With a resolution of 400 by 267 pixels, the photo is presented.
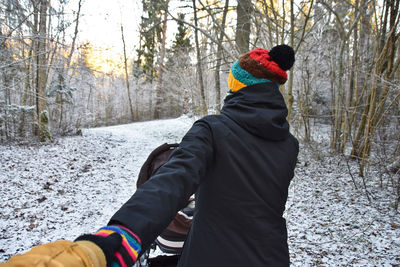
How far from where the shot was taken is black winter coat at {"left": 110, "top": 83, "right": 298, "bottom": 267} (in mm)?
1107

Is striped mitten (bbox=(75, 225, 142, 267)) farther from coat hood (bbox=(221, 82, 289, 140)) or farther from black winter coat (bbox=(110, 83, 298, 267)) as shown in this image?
coat hood (bbox=(221, 82, 289, 140))

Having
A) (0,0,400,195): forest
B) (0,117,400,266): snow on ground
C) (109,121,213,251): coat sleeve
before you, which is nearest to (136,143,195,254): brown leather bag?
(109,121,213,251): coat sleeve

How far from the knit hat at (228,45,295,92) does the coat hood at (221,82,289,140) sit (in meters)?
0.04

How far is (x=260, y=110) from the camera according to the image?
1222 millimetres

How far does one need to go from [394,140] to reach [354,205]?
1702mm

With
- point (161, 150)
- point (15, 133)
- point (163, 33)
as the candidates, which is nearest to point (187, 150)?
point (161, 150)

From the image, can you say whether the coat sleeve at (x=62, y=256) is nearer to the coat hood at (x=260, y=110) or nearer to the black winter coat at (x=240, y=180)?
the black winter coat at (x=240, y=180)

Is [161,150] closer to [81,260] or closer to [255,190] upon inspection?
[255,190]

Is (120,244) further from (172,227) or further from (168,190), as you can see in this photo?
(172,227)

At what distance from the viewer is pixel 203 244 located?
3.87ft

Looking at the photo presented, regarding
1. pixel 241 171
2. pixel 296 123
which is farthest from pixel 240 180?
pixel 296 123

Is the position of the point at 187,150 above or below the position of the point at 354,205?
above

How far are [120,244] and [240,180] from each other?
0.65 m

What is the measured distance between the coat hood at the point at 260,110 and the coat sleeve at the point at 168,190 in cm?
22
